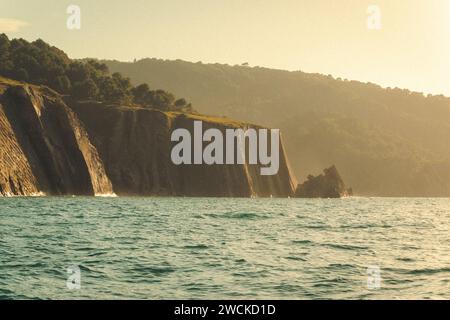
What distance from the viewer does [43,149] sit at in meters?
130

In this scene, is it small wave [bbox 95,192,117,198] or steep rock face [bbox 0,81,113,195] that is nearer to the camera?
steep rock face [bbox 0,81,113,195]

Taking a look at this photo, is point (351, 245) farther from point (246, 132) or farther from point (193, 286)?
point (246, 132)

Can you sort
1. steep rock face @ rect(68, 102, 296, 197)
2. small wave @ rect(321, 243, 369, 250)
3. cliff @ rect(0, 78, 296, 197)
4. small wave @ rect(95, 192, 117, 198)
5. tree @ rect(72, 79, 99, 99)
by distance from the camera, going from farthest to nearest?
tree @ rect(72, 79, 99, 99) < steep rock face @ rect(68, 102, 296, 197) < small wave @ rect(95, 192, 117, 198) < cliff @ rect(0, 78, 296, 197) < small wave @ rect(321, 243, 369, 250)

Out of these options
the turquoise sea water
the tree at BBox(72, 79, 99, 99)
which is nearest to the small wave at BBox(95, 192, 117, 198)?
the tree at BBox(72, 79, 99, 99)

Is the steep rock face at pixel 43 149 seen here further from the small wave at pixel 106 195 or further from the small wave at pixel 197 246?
the small wave at pixel 197 246

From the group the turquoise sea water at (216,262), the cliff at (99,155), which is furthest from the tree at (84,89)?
the turquoise sea water at (216,262)

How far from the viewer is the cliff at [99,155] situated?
124 m

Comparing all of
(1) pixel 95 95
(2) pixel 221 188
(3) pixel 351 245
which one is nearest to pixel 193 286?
(3) pixel 351 245

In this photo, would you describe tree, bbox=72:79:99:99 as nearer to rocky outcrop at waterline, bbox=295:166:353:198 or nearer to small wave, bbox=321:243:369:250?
rocky outcrop at waterline, bbox=295:166:353:198

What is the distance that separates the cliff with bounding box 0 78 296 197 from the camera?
124125 mm

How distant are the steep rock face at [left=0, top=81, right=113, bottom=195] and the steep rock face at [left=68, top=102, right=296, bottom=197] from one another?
604 centimetres

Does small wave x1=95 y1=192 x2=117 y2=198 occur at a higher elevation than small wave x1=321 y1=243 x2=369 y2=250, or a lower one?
lower

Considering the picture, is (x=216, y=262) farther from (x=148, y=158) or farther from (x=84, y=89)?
(x=84, y=89)

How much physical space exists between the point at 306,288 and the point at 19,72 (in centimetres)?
14755
